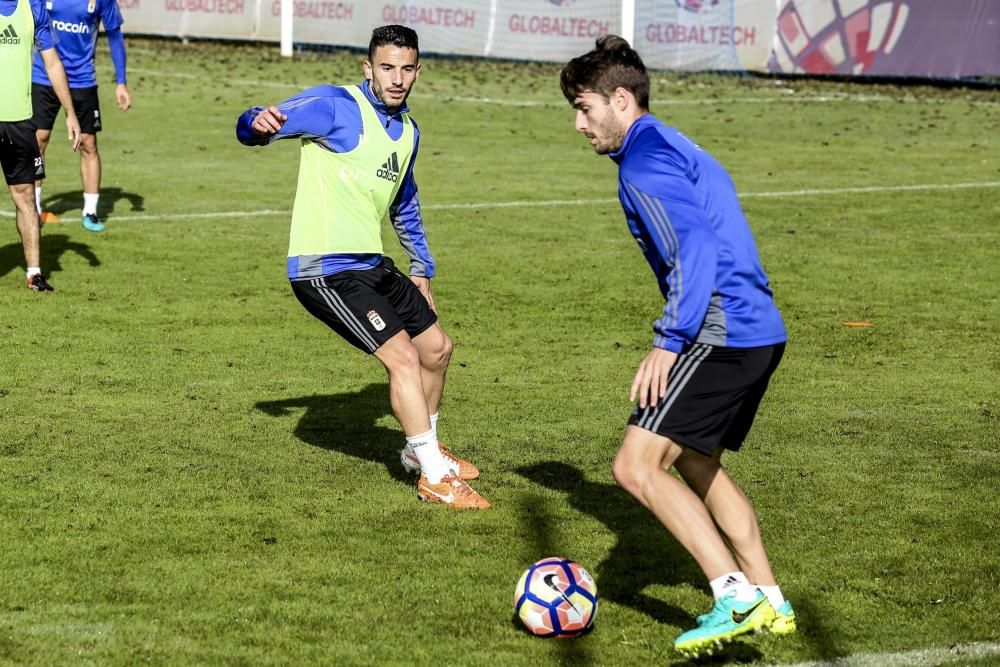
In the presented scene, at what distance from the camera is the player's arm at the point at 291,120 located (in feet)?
23.2

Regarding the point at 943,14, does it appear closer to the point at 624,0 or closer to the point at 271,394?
the point at 624,0

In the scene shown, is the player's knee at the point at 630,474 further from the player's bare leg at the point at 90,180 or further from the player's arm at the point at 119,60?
the player's arm at the point at 119,60

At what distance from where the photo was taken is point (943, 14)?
29.7 metres

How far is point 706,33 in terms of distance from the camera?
104 ft

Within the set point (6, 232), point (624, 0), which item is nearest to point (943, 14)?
point (624, 0)

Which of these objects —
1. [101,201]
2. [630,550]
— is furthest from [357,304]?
[101,201]

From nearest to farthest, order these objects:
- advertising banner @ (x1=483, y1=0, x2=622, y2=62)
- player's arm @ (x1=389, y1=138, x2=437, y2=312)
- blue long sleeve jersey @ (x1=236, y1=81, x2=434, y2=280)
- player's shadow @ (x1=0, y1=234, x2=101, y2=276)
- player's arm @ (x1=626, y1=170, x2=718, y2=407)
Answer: player's arm @ (x1=626, y1=170, x2=718, y2=407), blue long sleeve jersey @ (x1=236, y1=81, x2=434, y2=280), player's arm @ (x1=389, y1=138, x2=437, y2=312), player's shadow @ (x1=0, y1=234, x2=101, y2=276), advertising banner @ (x1=483, y1=0, x2=622, y2=62)

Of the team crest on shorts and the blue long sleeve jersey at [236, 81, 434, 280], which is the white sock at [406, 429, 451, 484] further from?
the blue long sleeve jersey at [236, 81, 434, 280]

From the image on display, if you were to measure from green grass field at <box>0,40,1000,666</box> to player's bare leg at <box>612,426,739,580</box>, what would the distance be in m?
0.40

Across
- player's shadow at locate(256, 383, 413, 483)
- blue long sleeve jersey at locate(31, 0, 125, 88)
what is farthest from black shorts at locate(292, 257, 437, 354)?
blue long sleeve jersey at locate(31, 0, 125, 88)

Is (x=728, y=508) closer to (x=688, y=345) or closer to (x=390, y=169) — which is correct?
(x=688, y=345)

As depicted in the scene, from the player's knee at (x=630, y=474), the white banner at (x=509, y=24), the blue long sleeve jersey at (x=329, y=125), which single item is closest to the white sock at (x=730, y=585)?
the player's knee at (x=630, y=474)

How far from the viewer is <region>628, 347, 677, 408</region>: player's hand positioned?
17.2 feet

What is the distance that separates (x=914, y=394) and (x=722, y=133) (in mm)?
14063
